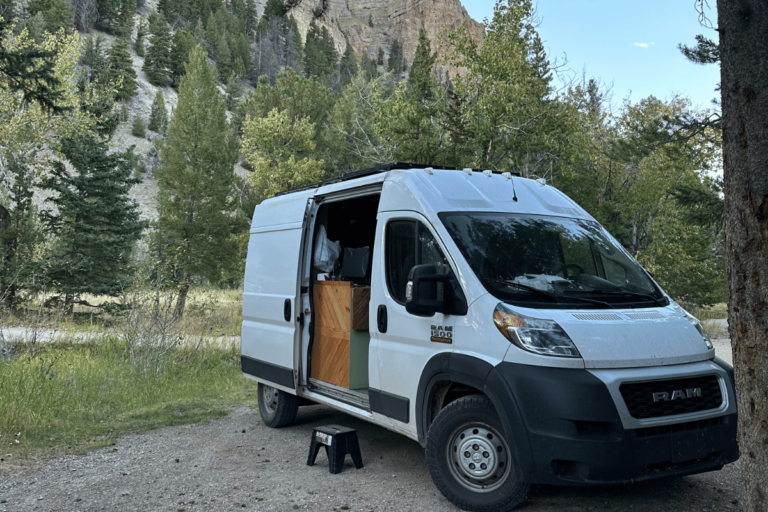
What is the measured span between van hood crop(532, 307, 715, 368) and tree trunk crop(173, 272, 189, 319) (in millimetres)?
8431

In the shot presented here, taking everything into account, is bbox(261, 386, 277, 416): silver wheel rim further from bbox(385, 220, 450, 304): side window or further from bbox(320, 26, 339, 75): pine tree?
bbox(320, 26, 339, 75): pine tree

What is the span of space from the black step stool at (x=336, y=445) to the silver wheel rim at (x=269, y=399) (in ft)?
5.48

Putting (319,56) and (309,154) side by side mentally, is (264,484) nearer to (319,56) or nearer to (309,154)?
(309,154)

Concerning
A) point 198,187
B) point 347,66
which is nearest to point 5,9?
point 198,187

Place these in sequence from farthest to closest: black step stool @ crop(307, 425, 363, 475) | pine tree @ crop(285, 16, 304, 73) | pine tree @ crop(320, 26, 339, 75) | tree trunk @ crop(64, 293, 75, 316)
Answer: pine tree @ crop(320, 26, 339, 75) < pine tree @ crop(285, 16, 304, 73) < tree trunk @ crop(64, 293, 75, 316) < black step stool @ crop(307, 425, 363, 475)

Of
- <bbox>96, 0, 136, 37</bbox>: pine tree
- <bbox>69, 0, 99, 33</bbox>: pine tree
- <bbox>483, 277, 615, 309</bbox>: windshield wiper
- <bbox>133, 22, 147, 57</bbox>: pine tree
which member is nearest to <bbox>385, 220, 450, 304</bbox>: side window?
<bbox>483, 277, 615, 309</bbox>: windshield wiper

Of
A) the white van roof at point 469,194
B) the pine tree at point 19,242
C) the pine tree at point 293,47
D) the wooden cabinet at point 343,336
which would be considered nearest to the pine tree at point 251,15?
the pine tree at point 293,47

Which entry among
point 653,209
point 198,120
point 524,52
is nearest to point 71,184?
point 198,120

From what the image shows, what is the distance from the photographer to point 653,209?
20.4 metres

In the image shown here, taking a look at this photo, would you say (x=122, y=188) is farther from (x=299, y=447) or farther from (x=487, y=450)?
(x=487, y=450)

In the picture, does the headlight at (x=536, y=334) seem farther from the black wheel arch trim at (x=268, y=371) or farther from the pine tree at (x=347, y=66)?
the pine tree at (x=347, y=66)

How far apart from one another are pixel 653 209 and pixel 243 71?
80.9m

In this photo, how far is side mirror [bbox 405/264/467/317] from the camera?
465 centimetres

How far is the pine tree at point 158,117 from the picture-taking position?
240 feet
